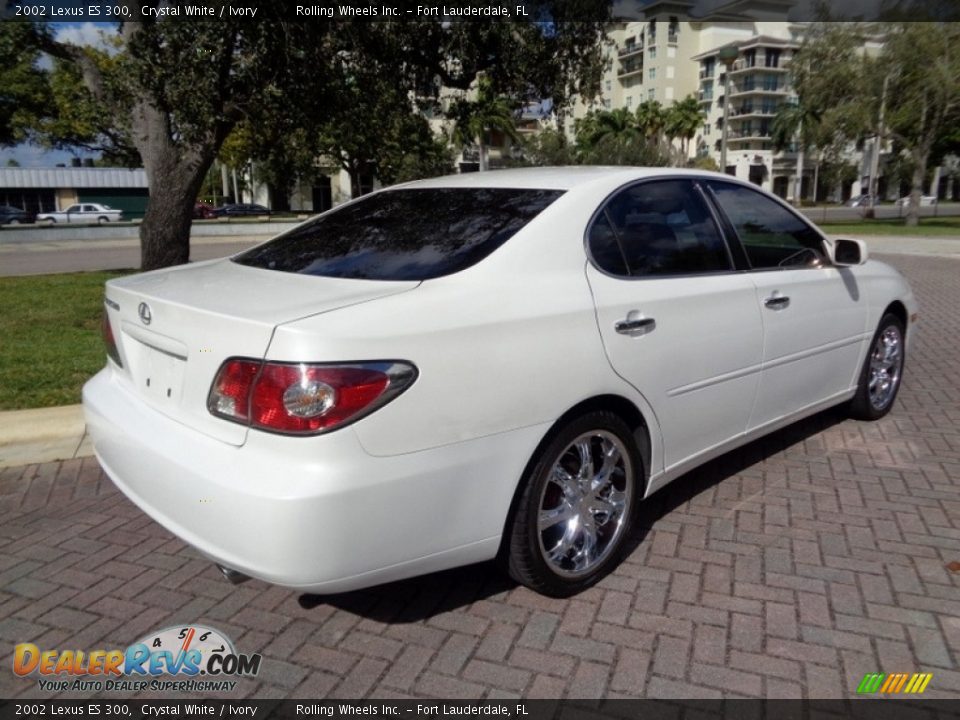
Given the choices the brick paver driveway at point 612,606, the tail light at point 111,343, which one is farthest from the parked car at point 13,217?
the tail light at point 111,343

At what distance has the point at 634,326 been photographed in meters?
3.04

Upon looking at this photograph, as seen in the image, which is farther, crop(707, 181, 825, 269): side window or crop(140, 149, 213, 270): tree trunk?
crop(140, 149, 213, 270): tree trunk

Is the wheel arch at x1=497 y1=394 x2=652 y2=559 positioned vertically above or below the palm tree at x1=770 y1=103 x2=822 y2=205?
below

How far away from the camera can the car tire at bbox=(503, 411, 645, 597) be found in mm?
2777

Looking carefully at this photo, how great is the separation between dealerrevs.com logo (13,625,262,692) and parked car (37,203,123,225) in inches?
1914

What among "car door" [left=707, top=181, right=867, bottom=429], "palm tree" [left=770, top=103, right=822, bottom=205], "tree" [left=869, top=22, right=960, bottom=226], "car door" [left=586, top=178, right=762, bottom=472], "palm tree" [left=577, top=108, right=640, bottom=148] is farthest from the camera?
"palm tree" [left=770, top=103, right=822, bottom=205]

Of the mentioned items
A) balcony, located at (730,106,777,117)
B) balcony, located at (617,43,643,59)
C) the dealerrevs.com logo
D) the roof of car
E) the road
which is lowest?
the dealerrevs.com logo

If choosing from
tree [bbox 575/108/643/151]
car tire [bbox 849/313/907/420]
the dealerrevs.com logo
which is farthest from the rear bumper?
tree [bbox 575/108/643/151]

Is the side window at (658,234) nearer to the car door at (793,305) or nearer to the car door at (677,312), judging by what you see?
the car door at (677,312)

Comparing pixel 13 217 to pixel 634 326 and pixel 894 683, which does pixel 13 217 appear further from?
pixel 894 683

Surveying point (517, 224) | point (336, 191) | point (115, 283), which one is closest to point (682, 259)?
point (517, 224)

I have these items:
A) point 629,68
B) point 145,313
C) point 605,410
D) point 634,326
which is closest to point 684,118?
point 629,68

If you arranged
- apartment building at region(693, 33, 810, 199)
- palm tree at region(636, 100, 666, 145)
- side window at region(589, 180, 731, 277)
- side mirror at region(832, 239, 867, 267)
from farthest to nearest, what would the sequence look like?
apartment building at region(693, 33, 810, 199) → palm tree at region(636, 100, 666, 145) → side mirror at region(832, 239, 867, 267) → side window at region(589, 180, 731, 277)

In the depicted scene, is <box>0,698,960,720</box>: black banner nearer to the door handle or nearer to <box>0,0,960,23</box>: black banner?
the door handle
